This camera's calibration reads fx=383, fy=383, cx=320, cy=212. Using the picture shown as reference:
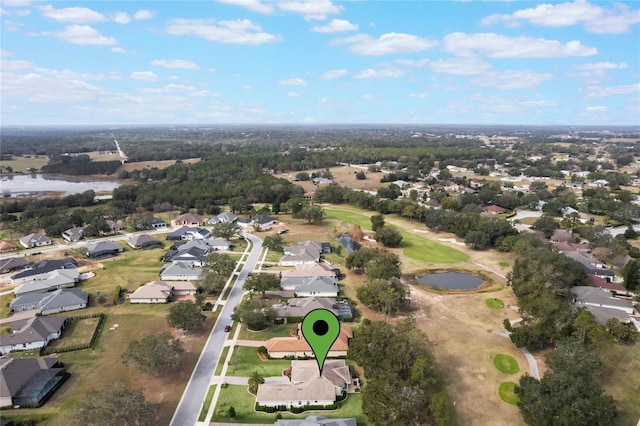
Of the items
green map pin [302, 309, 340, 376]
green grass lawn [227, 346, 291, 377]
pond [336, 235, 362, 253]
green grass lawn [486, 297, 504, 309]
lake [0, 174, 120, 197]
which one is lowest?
green grass lawn [227, 346, 291, 377]

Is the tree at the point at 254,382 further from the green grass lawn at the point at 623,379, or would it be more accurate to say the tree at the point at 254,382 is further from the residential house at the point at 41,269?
the residential house at the point at 41,269

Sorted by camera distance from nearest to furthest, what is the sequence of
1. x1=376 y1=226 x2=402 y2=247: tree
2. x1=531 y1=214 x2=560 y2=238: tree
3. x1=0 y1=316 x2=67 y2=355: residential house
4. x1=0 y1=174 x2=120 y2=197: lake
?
x1=0 y1=316 x2=67 y2=355: residential house → x1=376 y1=226 x2=402 y2=247: tree → x1=531 y1=214 x2=560 y2=238: tree → x1=0 y1=174 x2=120 y2=197: lake

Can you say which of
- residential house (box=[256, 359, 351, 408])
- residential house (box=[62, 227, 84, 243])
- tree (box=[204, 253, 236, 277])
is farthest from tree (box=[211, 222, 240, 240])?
residential house (box=[256, 359, 351, 408])

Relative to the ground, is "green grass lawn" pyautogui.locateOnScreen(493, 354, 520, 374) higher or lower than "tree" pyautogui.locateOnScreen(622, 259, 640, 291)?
lower

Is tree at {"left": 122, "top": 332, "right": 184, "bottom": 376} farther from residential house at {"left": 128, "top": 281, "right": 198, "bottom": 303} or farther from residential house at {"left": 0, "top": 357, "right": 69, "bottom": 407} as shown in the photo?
residential house at {"left": 128, "top": 281, "right": 198, "bottom": 303}

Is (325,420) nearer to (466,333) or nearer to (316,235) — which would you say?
(466,333)

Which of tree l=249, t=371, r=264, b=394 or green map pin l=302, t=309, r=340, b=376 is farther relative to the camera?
tree l=249, t=371, r=264, b=394

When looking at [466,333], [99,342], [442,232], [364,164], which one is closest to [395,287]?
[466,333]

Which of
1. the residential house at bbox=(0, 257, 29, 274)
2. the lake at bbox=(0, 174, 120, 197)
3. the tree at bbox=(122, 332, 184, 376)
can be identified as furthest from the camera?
the lake at bbox=(0, 174, 120, 197)
